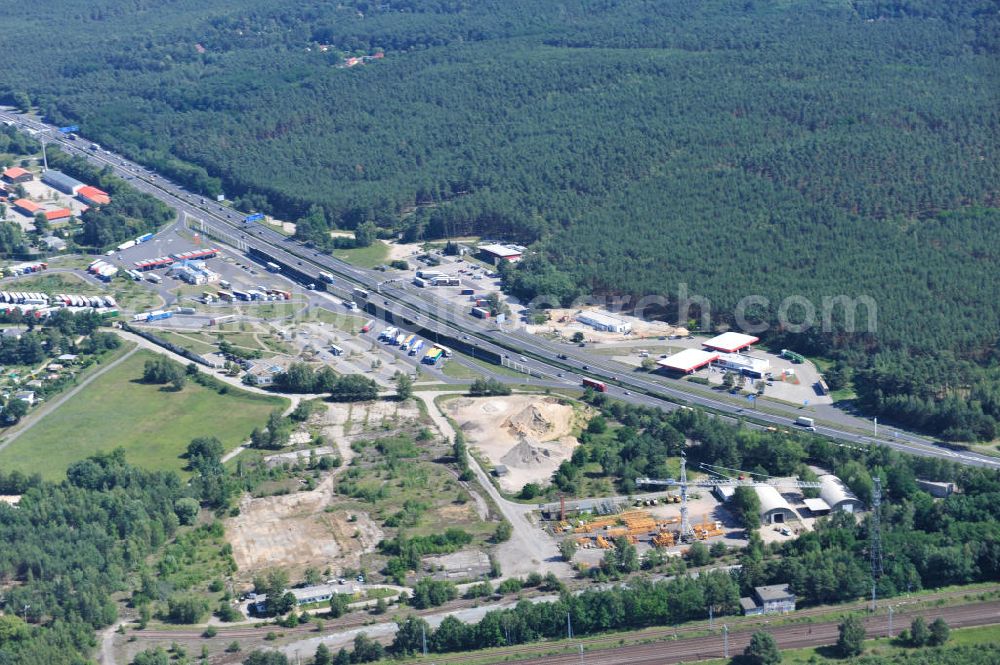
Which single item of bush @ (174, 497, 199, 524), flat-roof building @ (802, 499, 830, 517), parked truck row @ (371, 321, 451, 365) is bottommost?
bush @ (174, 497, 199, 524)

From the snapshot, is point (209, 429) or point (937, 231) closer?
point (209, 429)

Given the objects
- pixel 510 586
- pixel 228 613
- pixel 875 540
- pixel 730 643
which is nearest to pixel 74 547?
pixel 228 613

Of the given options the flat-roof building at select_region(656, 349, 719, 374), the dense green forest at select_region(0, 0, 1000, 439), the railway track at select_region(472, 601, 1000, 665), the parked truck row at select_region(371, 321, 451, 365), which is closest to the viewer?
the railway track at select_region(472, 601, 1000, 665)

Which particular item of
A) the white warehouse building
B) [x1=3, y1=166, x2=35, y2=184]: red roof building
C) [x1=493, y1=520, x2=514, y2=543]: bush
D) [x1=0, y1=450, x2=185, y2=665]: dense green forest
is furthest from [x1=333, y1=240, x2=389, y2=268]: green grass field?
[x1=493, y1=520, x2=514, y2=543]: bush

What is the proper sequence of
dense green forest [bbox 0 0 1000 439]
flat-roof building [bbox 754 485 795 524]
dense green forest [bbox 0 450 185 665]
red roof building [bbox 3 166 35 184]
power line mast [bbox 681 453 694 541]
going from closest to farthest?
1. dense green forest [bbox 0 450 185 665]
2. power line mast [bbox 681 453 694 541]
3. flat-roof building [bbox 754 485 795 524]
4. dense green forest [bbox 0 0 1000 439]
5. red roof building [bbox 3 166 35 184]

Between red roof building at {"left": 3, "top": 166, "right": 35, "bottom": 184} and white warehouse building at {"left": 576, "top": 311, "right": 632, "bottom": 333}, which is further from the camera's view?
red roof building at {"left": 3, "top": 166, "right": 35, "bottom": 184}

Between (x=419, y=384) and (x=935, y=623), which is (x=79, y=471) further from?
(x=935, y=623)

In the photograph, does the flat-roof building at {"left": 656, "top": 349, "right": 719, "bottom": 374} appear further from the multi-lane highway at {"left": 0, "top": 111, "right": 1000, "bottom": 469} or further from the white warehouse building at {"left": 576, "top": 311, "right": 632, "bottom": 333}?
the white warehouse building at {"left": 576, "top": 311, "right": 632, "bottom": 333}

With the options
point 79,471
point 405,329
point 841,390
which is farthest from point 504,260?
point 79,471
